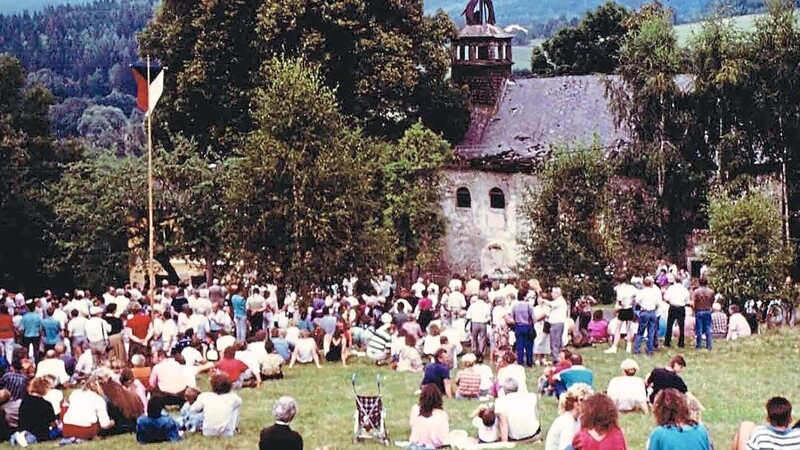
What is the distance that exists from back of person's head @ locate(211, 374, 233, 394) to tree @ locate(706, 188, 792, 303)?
712 inches

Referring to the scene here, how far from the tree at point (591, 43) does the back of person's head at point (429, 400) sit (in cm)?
5952

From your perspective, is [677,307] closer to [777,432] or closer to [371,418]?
[371,418]

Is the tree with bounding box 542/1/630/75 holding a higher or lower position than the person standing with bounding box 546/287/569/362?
higher

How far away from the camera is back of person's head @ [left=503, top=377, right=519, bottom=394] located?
21109mm

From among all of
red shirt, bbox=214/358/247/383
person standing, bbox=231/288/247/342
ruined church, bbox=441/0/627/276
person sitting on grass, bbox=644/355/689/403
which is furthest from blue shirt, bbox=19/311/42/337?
ruined church, bbox=441/0/627/276

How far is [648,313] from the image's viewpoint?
3061 centimetres

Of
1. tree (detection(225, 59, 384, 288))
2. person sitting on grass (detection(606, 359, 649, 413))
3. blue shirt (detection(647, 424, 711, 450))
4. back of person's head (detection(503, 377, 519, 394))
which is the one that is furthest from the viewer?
tree (detection(225, 59, 384, 288))

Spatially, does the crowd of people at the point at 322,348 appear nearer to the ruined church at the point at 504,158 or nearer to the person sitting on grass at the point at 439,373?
the person sitting on grass at the point at 439,373

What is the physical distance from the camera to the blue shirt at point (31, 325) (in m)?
30.9

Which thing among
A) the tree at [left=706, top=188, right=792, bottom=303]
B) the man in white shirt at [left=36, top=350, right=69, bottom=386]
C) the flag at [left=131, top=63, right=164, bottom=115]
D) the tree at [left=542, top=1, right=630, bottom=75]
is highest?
the tree at [left=542, top=1, right=630, bottom=75]

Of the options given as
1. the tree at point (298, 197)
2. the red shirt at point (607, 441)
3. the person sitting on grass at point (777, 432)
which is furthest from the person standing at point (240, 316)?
the person sitting on grass at point (777, 432)

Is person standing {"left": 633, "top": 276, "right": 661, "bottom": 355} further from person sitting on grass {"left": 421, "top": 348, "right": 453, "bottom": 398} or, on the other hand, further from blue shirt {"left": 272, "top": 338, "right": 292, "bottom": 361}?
person sitting on grass {"left": 421, "top": 348, "right": 453, "bottom": 398}

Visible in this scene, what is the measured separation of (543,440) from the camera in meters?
21.2

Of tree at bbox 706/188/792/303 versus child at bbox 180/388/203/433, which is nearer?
child at bbox 180/388/203/433
